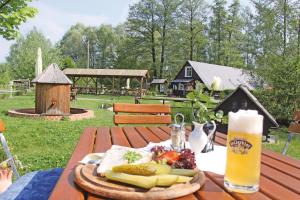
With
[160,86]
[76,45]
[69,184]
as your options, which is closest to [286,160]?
[69,184]

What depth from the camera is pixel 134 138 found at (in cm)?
268

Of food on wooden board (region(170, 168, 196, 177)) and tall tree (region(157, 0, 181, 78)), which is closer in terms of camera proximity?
food on wooden board (region(170, 168, 196, 177))

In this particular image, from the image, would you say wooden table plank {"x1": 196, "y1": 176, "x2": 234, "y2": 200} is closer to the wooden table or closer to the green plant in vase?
the wooden table

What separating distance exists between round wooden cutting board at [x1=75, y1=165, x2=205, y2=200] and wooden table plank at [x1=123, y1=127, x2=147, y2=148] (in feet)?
3.07

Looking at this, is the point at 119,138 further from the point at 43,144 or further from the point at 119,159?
the point at 43,144

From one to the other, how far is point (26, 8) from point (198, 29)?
3760 centimetres

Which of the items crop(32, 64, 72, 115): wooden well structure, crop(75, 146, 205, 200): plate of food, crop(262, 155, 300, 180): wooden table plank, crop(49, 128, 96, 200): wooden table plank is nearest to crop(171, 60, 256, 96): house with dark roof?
crop(32, 64, 72, 115): wooden well structure

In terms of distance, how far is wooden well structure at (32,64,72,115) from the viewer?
40.3 feet

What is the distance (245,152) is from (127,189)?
0.51 meters

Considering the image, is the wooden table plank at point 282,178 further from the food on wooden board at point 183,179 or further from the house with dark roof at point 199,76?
the house with dark roof at point 199,76

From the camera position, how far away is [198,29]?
44.9 m

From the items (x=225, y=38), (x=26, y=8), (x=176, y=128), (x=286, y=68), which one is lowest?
(x=176, y=128)

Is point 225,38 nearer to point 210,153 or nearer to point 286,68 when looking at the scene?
point 286,68

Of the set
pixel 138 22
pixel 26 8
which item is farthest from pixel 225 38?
pixel 26 8
